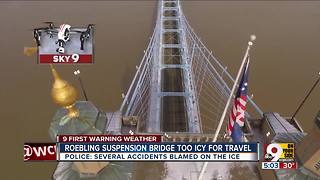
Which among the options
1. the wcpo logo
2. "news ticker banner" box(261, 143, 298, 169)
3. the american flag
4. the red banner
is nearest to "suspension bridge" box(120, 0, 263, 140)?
the red banner

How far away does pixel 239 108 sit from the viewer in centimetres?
1340

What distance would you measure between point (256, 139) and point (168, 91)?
43.3 feet

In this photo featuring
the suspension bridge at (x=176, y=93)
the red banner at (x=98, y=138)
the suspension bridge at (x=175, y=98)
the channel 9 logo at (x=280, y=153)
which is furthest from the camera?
the suspension bridge at (x=176, y=93)

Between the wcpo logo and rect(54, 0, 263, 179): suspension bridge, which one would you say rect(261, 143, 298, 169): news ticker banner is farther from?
the wcpo logo

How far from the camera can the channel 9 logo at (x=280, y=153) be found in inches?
519

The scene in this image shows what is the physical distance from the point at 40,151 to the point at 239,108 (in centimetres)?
745

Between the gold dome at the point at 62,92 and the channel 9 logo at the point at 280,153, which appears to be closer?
the gold dome at the point at 62,92

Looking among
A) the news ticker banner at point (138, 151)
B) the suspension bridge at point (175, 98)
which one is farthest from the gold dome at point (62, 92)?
the suspension bridge at point (175, 98)

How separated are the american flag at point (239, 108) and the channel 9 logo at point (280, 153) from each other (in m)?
1.29

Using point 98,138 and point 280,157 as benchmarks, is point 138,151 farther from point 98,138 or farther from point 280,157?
point 280,157

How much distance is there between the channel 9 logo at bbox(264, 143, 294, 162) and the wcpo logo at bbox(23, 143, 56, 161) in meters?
7.79

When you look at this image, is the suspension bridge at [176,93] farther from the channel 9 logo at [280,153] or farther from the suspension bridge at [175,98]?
the channel 9 logo at [280,153]

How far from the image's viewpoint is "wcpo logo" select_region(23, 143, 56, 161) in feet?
39.6

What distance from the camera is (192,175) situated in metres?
16.2
